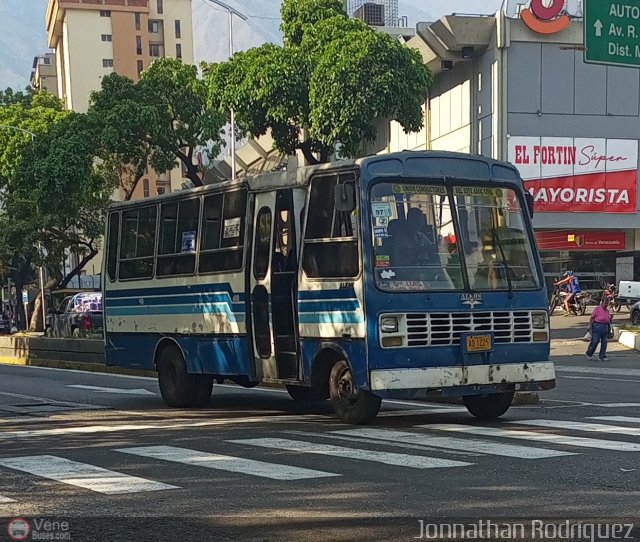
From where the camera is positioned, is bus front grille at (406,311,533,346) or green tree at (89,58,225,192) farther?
green tree at (89,58,225,192)

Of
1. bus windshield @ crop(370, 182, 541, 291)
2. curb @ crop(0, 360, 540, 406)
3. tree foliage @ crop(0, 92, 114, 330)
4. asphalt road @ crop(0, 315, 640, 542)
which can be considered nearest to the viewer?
asphalt road @ crop(0, 315, 640, 542)

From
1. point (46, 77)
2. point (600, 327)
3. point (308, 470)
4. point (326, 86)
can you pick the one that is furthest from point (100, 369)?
point (46, 77)

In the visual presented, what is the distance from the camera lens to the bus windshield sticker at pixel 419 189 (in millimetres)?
10977

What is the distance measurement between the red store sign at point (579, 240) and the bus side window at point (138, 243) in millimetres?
28175

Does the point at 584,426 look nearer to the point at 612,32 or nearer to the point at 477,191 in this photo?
the point at 477,191

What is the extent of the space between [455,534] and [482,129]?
34826 millimetres

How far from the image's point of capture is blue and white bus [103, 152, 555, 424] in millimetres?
10633

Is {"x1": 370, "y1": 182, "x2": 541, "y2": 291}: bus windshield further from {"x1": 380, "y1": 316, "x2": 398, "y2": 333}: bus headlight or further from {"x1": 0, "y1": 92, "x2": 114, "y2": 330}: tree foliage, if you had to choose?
{"x1": 0, "y1": 92, "x2": 114, "y2": 330}: tree foliage

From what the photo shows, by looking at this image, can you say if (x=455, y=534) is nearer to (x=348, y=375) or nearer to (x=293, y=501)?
(x=293, y=501)

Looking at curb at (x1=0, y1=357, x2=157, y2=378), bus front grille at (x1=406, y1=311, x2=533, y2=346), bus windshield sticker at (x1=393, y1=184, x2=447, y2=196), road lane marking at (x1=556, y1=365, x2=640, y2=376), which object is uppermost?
bus windshield sticker at (x1=393, y1=184, x2=447, y2=196)

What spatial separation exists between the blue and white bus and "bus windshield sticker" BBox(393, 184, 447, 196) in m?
0.01

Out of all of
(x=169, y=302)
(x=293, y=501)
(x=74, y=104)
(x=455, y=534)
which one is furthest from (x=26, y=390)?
(x=74, y=104)

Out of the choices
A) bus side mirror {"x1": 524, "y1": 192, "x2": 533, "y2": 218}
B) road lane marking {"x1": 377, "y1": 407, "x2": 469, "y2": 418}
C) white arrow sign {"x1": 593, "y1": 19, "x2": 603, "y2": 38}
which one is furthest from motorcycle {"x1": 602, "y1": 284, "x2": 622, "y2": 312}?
bus side mirror {"x1": 524, "y1": 192, "x2": 533, "y2": 218}

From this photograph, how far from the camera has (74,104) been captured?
4407 inches
